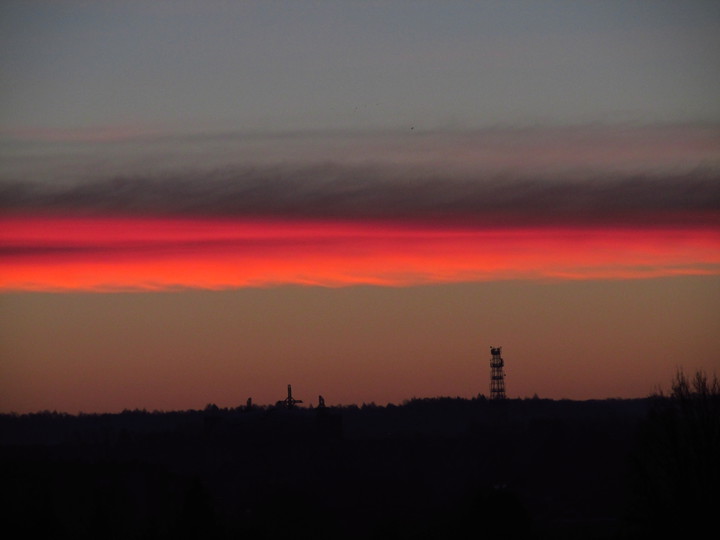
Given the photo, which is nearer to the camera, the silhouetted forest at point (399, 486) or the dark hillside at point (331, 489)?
the silhouetted forest at point (399, 486)

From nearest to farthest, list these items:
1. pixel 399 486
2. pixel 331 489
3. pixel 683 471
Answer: pixel 683 471
pixel 331 489
pixel 399 486

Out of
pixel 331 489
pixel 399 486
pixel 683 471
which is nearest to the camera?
pixel 683 471

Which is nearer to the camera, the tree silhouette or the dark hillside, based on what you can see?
the tree silhouette

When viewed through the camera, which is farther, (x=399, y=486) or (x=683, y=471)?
(x=399, y=486)

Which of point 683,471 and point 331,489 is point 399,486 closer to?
point 331,489

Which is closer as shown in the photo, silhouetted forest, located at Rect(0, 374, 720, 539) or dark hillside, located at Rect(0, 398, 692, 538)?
silhouetted forest, located at Rect(0, 374, 720, 539)

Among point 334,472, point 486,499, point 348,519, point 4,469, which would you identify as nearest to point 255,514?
point 348,519

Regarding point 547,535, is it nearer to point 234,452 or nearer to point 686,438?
point 686,438

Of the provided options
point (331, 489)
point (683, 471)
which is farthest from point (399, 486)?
point (683, 471)

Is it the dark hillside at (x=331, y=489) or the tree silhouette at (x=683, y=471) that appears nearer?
the tree silhouette at (x=683, y=471)
